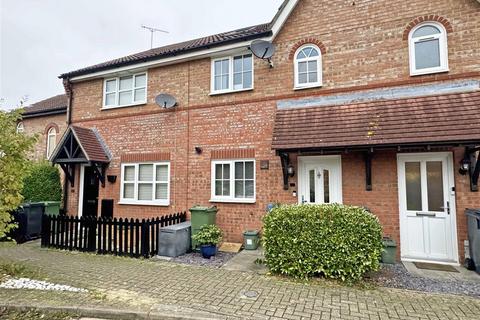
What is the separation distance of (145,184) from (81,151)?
2678 mm

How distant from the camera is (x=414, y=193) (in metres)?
7.43

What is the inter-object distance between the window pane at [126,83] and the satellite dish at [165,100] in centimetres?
198

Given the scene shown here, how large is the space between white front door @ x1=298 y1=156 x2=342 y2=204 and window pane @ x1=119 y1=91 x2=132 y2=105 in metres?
7.22

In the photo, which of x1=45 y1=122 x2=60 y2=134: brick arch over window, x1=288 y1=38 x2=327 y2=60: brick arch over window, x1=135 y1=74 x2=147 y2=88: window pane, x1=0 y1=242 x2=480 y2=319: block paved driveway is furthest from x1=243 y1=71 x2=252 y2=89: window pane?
x1=45 y1=122 x2=60 y2=134: brick arch over window

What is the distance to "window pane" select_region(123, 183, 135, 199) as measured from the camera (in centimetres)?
1086

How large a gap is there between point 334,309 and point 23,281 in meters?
6.01

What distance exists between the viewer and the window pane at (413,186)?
24.3ft

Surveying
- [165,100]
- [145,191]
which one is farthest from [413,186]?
[145,191]

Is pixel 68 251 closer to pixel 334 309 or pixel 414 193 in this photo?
pixel 334 309

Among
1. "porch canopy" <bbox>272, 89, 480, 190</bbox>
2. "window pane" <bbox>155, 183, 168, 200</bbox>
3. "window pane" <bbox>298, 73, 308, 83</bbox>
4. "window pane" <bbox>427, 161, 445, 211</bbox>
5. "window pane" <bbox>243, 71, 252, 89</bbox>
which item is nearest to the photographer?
"porch canopy" <bbox>272, 89, 480, 190</bbox>

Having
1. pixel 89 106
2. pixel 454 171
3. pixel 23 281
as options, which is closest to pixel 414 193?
pixel 454 171

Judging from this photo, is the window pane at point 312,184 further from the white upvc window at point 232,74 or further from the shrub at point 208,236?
the white upvc window at point 232,74

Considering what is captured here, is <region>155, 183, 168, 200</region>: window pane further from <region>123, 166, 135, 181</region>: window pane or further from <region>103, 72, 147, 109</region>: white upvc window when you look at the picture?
<region>103, 72, 147, 109</region>: white upvc window

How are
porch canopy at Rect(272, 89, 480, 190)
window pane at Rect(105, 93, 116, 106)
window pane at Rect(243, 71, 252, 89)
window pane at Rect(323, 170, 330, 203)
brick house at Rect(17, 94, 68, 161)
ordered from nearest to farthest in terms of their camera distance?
porch canopy at Rect(272, 89, 480, 190)
window pane at Rect(323, 170, 330, 203)
window pane at Rect(243, 71, 252, 89)
window pane at Rect(105, 93, 116, 106)
brick house at Rect(17, 94, 68, 161)
